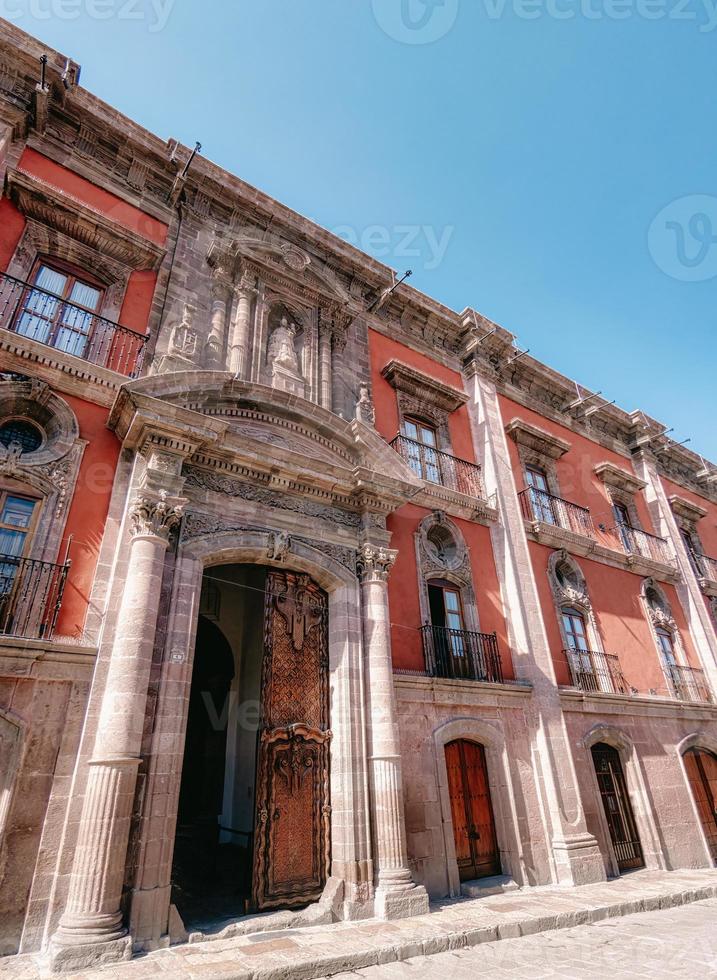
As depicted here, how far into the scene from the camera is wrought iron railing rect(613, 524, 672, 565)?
45.1ft

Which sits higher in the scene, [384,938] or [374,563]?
[374,563]

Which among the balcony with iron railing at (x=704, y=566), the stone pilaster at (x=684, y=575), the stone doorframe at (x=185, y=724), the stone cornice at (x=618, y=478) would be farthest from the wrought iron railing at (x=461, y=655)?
the balcony with iron railing at (x=704, y=566)

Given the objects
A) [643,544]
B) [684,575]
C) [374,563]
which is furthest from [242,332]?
[684,575]

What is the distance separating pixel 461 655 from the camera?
8914 mm

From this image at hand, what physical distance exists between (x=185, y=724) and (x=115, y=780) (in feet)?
2.82

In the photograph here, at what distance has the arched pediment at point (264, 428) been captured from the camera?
6.77 metres

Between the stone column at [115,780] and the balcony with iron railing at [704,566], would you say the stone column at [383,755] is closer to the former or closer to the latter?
the stone column at [115,780]

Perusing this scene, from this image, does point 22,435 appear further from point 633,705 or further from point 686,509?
point 686,509

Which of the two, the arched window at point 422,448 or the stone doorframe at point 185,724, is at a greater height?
the arched window at point 422,448

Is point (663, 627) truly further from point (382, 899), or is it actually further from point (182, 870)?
point (182, 870)

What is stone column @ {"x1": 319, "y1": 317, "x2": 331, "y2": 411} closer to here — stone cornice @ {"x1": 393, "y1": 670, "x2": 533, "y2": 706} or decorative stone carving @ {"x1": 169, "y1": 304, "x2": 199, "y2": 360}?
decorative stone carving @ {"x1": 169, "y1": 304, "x2": 199, "y2": 360}

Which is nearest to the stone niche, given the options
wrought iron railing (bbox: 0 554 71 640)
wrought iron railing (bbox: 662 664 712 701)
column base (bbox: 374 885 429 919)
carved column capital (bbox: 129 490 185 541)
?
carved column capital (bbox: 129 490 185 541)

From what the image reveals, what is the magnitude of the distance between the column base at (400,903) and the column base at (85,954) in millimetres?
2784

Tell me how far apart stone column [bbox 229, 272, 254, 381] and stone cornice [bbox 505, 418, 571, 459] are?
6.52 meters
